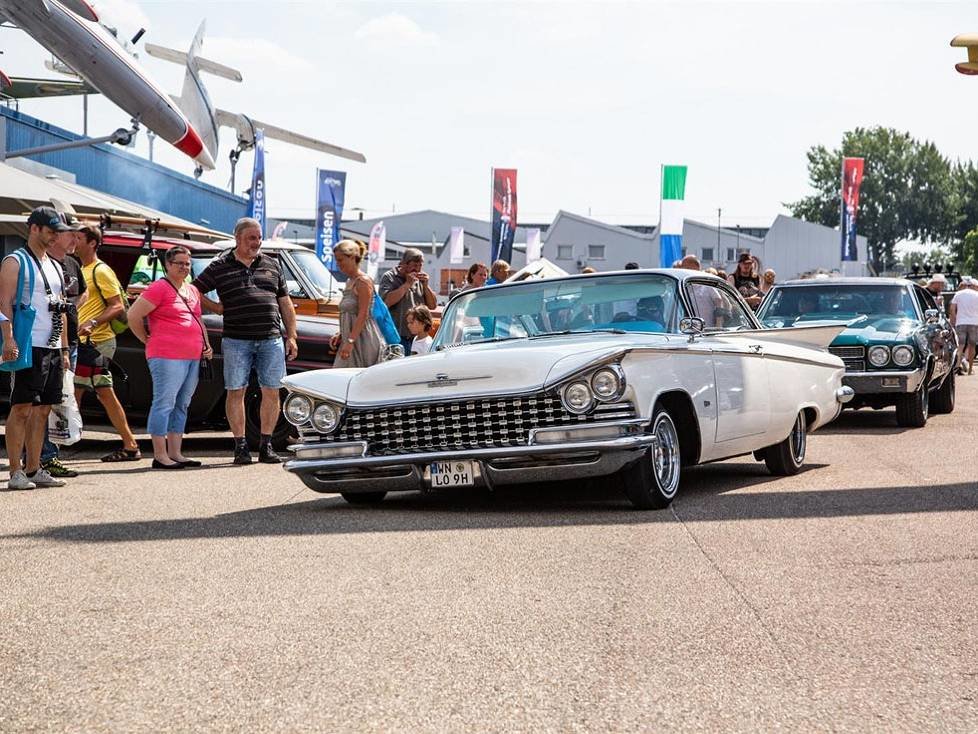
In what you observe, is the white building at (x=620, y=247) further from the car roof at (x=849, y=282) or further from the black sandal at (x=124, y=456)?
the black sandal at (x=124, y=456)

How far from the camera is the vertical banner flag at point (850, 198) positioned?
5109cm

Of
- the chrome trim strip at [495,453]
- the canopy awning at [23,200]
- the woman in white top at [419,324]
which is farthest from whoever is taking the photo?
the canopy awning at [23,200]

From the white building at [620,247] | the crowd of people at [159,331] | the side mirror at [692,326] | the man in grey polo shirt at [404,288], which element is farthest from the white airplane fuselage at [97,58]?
the white building at [620,247]

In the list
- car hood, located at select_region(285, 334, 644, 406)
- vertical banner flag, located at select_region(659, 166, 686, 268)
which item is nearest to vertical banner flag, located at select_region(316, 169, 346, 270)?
vertical banner flag, located at select_region(659, 166, 686, 268)

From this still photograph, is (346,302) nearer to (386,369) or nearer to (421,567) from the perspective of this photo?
(386,369)

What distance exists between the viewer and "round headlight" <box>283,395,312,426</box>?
7.99 metres

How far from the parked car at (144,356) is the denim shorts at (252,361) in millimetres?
1010

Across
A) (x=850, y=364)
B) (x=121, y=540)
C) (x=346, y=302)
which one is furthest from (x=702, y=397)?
(x=850, y=364)

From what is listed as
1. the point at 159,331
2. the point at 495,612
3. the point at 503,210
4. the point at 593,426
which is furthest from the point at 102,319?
the point at 503,210

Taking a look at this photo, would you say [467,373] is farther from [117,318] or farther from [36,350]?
[117,318]

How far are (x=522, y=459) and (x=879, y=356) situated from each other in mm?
7662

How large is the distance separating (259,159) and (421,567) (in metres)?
32.6

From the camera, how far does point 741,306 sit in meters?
10.1

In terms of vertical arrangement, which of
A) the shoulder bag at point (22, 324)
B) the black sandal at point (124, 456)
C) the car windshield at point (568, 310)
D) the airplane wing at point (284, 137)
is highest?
the airplane wing at point (284, 137)
